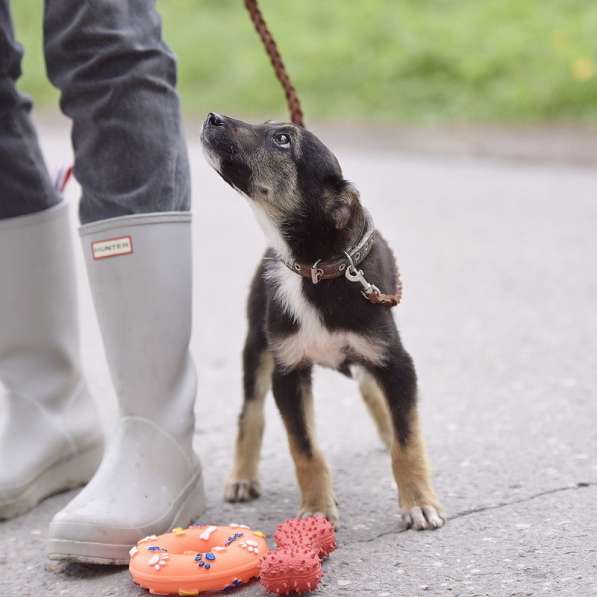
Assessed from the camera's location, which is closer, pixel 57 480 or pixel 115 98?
pixel 115 98

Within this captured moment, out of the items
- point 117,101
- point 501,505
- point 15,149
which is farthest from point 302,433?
point 15,149

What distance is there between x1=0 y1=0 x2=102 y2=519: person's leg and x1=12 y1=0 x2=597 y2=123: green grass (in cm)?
792

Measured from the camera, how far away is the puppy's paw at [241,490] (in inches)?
124

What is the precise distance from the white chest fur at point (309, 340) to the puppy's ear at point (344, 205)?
184 mm

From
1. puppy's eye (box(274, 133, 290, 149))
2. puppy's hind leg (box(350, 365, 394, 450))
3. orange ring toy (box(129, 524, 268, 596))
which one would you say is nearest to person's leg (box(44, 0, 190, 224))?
puppy's eye (box(274, 133, 290, 149))

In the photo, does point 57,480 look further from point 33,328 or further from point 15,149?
point 15,149

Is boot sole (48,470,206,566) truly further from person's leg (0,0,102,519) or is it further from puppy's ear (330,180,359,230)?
puppy's ear (330,180,359,230)

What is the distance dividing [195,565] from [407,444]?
0.68m

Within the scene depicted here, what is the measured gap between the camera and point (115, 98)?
280 cm

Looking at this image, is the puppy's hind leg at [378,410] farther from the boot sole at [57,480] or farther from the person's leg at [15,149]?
the person's leg at [15,149]

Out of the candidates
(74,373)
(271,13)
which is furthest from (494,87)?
(74,373)

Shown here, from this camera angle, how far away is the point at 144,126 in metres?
2.84

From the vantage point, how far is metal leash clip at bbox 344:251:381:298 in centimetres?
270

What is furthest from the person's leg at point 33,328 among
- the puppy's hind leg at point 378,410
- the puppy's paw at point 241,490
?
the puppy's hind leg at point 378,410
